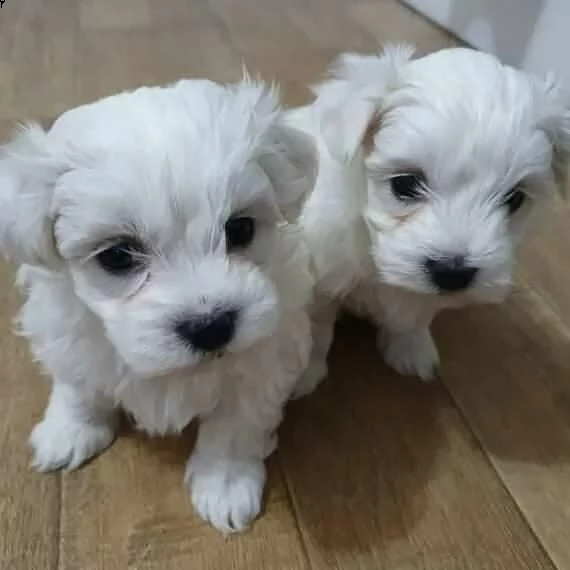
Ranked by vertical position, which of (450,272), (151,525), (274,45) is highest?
(450,272)

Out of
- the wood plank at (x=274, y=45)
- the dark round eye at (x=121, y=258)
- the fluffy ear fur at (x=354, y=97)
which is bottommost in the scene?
the wood plank at (x=274, y=45)

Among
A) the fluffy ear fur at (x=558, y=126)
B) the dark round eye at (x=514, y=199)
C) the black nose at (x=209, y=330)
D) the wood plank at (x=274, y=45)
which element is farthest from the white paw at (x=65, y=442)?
the wood plank at (x=274, y=45)

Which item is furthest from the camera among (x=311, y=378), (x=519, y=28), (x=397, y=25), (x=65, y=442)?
(x=397, y=25)

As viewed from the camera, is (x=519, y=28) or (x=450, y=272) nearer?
(x=450, y=272)

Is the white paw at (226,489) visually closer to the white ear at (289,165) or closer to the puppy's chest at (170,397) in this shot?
the puppy's chest at (170,397)

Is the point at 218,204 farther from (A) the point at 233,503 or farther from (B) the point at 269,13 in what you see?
(B) the point at 269,13

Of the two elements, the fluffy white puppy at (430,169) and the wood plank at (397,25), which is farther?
the wood plank at (397,25)

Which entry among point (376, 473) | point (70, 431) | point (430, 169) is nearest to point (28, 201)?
point (70, 431)

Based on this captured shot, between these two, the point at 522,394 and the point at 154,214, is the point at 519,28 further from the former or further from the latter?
the point at 154,214
